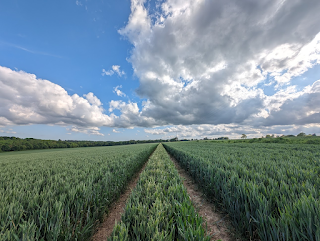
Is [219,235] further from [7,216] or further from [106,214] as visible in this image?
[7,216]

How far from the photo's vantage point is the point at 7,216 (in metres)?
1.86

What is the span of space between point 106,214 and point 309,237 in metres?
4.99

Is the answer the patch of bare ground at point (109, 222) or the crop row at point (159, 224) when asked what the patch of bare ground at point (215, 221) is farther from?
the patch of bare ground at point (109, 222)

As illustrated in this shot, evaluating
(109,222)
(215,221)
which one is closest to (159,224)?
(215,221)

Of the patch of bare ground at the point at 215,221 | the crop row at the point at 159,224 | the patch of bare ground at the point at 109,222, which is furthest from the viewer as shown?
the patch of bare ground at the point at 109,222

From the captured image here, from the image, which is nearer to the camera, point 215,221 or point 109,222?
point 215,221

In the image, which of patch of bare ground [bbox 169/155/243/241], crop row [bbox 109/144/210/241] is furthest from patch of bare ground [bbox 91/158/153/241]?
patch of bare ground [bbox 169/155/243/241]

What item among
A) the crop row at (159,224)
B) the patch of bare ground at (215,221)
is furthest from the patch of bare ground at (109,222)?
the patch of bare ground at (215,221)

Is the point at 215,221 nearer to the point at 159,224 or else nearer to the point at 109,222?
the point at 159,224

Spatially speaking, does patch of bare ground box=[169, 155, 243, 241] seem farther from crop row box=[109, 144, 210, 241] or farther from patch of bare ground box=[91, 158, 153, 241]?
patch of bare ground box=[91, 158, 153, 241]

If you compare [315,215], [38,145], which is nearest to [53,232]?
[315,215]

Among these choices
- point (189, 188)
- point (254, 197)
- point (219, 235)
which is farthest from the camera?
point (189, 188)

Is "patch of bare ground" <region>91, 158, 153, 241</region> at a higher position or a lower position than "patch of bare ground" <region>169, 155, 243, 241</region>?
lower

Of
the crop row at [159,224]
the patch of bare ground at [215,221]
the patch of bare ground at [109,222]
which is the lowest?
the patch of bare ground at [109,222]
